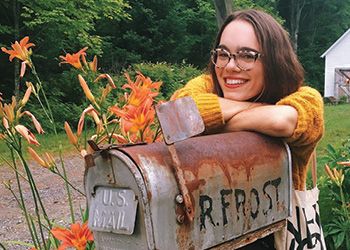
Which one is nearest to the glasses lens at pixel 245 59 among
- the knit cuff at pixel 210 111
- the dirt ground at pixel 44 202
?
the knit cuff at pixel 210 111

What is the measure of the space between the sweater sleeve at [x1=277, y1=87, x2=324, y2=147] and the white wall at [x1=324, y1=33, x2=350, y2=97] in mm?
27666

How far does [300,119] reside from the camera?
1129 mm

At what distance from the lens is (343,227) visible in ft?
8.39

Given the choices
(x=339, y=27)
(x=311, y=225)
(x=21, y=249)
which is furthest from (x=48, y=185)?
(x=339, y=27)

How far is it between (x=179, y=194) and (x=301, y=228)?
1.66 feet

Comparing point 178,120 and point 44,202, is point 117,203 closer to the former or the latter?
point 178,120

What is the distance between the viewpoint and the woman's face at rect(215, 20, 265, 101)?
1163 millimetres

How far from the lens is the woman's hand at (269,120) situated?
3.61ft

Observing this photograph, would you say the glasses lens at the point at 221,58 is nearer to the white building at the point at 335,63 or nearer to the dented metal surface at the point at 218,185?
the dented metal surface at the point at 218,185

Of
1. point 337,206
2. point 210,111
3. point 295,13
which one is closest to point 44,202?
point 337,206

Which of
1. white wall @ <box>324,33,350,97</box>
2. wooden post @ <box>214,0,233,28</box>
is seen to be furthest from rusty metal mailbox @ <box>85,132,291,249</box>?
white wall @ <box>324,33,350,97</box>

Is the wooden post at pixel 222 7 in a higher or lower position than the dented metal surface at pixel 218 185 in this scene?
higher

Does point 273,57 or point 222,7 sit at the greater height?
point 222,7

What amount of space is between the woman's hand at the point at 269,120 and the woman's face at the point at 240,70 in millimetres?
68
